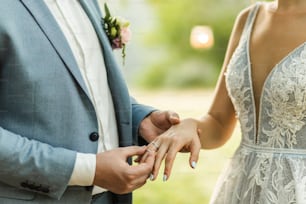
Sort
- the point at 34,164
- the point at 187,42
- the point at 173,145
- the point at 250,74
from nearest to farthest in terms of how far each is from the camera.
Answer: the point at 34,164 → the point at 173,145 → the point at 250,74 → the point at 187,42

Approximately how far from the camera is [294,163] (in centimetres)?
99

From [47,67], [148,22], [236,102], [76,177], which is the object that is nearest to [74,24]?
[47,67]

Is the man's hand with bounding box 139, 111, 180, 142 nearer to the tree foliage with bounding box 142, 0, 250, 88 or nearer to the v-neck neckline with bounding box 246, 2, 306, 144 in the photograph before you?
the v-neck neckline with bounding box 246, 2, 306, 144

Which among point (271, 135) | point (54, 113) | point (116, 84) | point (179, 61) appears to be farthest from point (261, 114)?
point (179, 61)

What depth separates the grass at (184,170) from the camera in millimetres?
1556

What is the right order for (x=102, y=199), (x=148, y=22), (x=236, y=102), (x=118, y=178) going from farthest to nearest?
(x=148, y=22), (x=236, y=102), (x=102, y=199), (x=118, y=178)

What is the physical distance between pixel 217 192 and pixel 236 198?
0.06m

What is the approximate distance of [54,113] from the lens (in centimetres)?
87

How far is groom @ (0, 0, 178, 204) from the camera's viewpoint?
2.74 ft

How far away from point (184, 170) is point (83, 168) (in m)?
0.80

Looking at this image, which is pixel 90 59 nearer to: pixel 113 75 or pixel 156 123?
pixel 113 75

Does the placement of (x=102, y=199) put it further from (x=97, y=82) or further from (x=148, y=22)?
(x=148, y=22)

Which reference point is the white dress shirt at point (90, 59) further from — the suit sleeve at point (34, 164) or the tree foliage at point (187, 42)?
the tree foliage at point (187, 42)

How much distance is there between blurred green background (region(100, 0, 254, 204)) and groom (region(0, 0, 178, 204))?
0.55 meters
